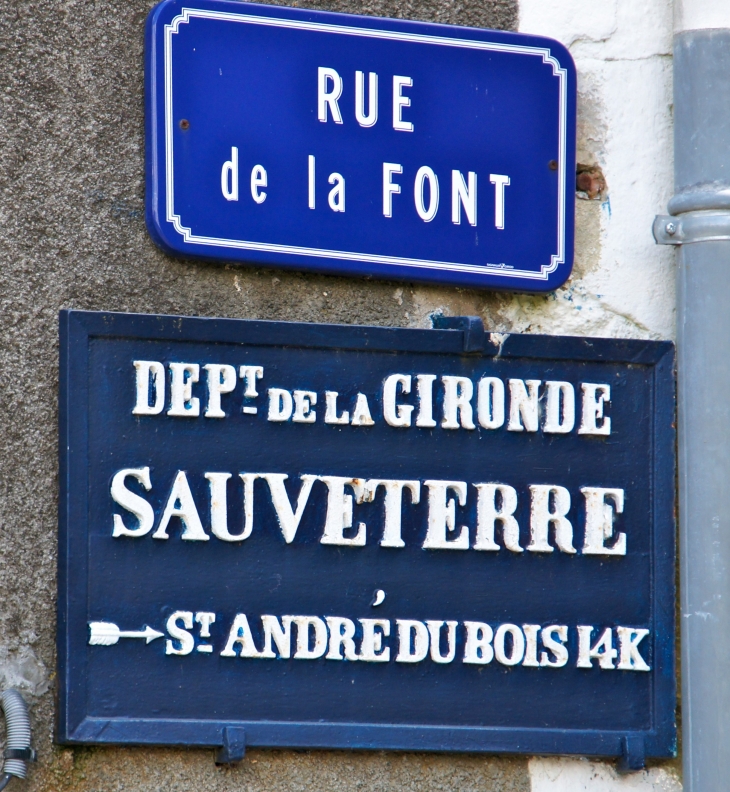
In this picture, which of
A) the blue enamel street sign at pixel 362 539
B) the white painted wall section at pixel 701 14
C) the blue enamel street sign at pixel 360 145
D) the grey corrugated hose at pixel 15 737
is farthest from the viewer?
the white painted wall section at pixel 701 14

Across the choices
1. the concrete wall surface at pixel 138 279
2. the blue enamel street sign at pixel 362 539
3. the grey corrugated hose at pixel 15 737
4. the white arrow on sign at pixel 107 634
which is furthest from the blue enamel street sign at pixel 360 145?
the grey corrugated hose at pixel 15 737

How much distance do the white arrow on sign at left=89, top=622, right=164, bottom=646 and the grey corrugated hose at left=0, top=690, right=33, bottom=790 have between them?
153 millimetres

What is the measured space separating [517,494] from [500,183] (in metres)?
0.58

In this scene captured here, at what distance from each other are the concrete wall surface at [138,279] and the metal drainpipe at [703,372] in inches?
3.8

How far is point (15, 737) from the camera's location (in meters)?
2.17

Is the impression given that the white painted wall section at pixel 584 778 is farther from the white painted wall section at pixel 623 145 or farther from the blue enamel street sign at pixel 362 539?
the white painted wall section at pixel 623 145

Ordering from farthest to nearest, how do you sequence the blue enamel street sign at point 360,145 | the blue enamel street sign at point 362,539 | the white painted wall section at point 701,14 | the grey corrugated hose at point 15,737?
the white painted wall section at point 701,14, the blue enamel street sign at point 360,145, the blue enamel street sign at point 362,539, the grey corrugated hose at point 15,737

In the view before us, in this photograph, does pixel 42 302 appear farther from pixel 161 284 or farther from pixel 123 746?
pixel 123 746

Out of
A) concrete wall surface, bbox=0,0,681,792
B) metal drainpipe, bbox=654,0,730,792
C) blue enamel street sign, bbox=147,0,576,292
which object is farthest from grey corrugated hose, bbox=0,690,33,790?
metal drainpipe, bbox=654,0,730,792

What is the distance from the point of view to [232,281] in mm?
2453

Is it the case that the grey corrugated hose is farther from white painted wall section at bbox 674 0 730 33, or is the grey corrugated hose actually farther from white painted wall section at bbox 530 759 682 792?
white painted wall section at bbox 674 0 730 33

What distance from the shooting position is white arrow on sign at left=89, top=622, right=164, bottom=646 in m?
2.23

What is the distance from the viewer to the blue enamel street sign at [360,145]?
7.86ft

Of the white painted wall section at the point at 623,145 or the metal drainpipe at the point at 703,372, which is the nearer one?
the metal drainpipe at the point at 703,372
